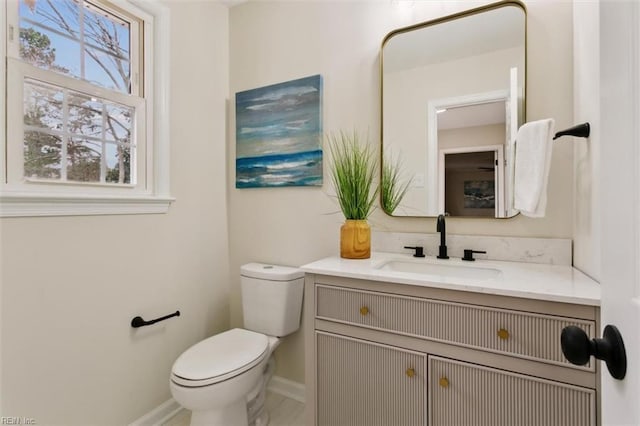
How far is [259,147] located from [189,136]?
436mm

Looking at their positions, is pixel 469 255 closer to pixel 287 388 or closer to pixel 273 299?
pixel 273 299

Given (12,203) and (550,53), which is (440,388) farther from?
(12,203)

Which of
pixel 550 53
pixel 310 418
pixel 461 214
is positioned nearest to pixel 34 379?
pixel 310 418

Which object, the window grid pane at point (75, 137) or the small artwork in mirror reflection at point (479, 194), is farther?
the small artwork in mirror reflection at point (479, 194)

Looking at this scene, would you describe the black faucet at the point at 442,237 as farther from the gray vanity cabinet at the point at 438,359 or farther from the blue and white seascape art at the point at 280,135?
the blue and white seascape art at the point at 280,135

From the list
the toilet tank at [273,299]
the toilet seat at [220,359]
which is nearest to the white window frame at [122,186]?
the toilet tank at [273,299]

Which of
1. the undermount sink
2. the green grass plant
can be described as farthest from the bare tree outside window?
the undermount sink

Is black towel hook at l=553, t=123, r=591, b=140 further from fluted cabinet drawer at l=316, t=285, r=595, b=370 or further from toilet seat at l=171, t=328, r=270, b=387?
toilet seat at l=171, t=328, r=270, b=387

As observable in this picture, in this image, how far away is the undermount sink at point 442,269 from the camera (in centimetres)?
141

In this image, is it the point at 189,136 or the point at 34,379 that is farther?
the point at 189,136

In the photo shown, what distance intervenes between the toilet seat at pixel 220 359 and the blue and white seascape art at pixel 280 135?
937mm

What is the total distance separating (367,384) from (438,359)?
32cm

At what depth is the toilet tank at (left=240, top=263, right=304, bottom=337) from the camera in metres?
1.83

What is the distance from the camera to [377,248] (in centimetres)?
180
